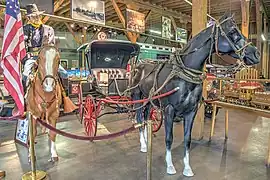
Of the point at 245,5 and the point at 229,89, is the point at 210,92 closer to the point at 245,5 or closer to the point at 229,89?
the point at 229,89

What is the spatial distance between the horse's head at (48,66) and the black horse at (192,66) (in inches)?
54.1

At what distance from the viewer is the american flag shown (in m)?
2.87

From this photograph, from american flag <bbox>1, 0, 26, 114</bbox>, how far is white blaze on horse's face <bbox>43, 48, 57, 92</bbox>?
0.33m

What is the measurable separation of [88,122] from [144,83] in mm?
1763

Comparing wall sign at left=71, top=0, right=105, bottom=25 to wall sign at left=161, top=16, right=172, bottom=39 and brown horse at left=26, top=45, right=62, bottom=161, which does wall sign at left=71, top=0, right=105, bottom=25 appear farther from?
brown horse at left=26, top=45, right=62, bottom=161

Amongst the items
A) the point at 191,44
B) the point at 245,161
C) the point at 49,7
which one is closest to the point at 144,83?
the point at 191,44

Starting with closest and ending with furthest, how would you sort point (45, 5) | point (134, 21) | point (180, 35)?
point (45, 5)
point (134, 21)
point (180, 35)

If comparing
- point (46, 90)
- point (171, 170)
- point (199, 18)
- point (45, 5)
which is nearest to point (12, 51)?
point (46, 90)

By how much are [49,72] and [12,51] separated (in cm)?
51

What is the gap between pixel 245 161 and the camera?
3623mm

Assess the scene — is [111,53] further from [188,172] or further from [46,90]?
[188,172]

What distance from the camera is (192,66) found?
2.95m

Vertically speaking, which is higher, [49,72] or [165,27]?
[165,27]

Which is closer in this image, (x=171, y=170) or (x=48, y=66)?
(x=48, y=66)
